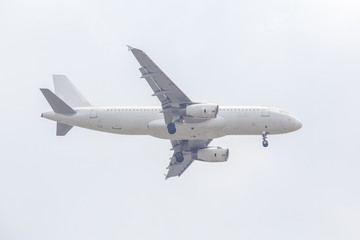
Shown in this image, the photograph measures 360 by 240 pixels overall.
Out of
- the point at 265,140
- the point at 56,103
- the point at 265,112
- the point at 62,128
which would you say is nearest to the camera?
the point at 265,112

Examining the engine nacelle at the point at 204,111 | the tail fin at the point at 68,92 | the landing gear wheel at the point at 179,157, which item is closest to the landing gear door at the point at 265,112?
the engine nacelle at the point at 204,111

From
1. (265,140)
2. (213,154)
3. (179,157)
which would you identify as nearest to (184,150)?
(179,157)

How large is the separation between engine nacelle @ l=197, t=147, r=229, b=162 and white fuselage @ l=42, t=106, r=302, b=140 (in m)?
7.13

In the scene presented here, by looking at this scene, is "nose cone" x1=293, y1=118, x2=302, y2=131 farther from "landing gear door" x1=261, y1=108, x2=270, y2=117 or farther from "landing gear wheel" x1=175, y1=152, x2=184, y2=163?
"landing gear wheel" x1=175, y1=152, x2=184, y2=163

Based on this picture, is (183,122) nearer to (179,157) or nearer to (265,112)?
(265,112)

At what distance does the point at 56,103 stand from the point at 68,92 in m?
5.63

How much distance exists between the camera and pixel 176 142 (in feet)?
355

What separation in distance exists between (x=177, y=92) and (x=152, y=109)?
407 cm

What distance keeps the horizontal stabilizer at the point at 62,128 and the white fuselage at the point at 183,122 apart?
1.64 meters

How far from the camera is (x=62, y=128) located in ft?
335

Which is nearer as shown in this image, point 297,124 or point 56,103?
point 56,103

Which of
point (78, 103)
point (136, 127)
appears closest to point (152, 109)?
point (136, 127)

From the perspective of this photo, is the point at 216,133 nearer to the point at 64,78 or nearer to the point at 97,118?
the point at 97,118

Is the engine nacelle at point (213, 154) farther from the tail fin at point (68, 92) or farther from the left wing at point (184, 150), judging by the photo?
the tail fin at point (68, 92)
